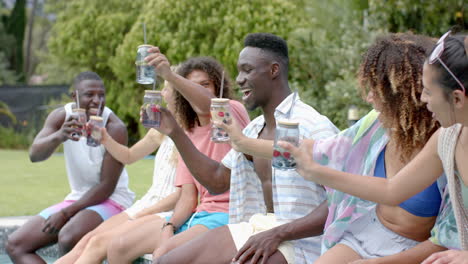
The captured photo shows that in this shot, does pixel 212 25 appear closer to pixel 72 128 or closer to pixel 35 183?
pixel 35 183

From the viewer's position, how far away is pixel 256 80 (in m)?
4.09

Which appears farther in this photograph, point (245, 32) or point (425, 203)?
point (245, 32)

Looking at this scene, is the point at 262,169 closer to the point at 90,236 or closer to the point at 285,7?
the point at 90,236

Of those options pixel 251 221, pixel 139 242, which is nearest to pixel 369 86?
pixel 251 221

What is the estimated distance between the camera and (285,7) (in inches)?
696

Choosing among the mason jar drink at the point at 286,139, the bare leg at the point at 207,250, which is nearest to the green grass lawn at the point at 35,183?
the bare leg at the point at 207,250

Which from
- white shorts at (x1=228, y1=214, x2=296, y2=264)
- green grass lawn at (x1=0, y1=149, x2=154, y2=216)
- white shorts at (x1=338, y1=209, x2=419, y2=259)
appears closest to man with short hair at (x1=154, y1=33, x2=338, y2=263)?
white shorts at (x1=228, y1=214, x2=296, y2=264)

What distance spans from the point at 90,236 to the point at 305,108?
2.05m

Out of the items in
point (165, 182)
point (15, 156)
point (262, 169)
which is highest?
point (262, 169)

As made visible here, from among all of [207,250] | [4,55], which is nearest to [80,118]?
[207,250]

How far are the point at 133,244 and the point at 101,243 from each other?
43 centimetres

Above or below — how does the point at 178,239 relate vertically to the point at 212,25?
below

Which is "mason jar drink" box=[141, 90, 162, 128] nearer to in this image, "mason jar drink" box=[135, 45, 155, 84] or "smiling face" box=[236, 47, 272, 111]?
"mason jar drink" box=[135, 45, 155, 84]

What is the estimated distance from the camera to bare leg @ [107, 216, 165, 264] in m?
4.55
